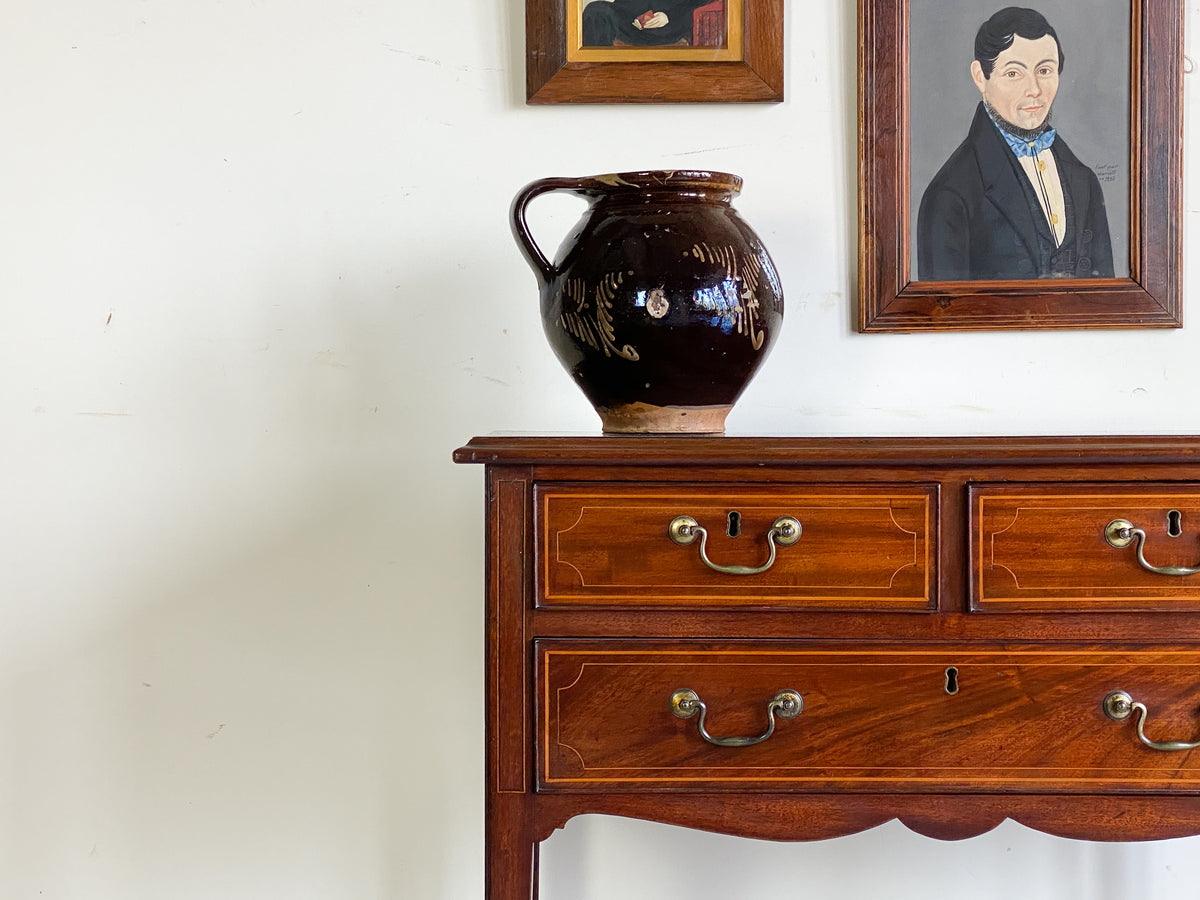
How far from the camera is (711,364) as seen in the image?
1.04 metres

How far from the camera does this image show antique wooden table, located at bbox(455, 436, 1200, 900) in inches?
35.6

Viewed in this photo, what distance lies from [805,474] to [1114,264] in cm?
70

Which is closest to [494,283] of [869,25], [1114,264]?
[869,25]

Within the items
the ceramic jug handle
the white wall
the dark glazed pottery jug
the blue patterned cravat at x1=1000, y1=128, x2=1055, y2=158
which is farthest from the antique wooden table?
the blue patterned cravat at x1=1000, y1=128, x2=1055, y2=158

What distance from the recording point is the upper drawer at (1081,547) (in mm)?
901

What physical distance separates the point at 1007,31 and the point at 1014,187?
0.66 feet

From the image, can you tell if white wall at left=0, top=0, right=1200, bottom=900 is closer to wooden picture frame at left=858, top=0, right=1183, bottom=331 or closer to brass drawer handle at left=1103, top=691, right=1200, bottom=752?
wooden picture frame at left=858, top=0, right=1183, bottom=331

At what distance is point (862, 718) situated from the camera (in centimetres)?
91

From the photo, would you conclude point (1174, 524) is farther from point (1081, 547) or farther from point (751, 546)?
point (751, 546)

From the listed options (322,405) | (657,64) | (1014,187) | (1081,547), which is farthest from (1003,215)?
(322,405)

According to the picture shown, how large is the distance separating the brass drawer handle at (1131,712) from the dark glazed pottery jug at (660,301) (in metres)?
0.44

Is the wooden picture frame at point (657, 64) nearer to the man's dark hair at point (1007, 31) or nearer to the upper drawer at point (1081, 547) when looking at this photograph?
the man's dark hair at point (1007, 31)

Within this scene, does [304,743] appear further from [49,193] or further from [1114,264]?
[1114,264]

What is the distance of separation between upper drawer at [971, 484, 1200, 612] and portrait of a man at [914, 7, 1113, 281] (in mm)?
517
